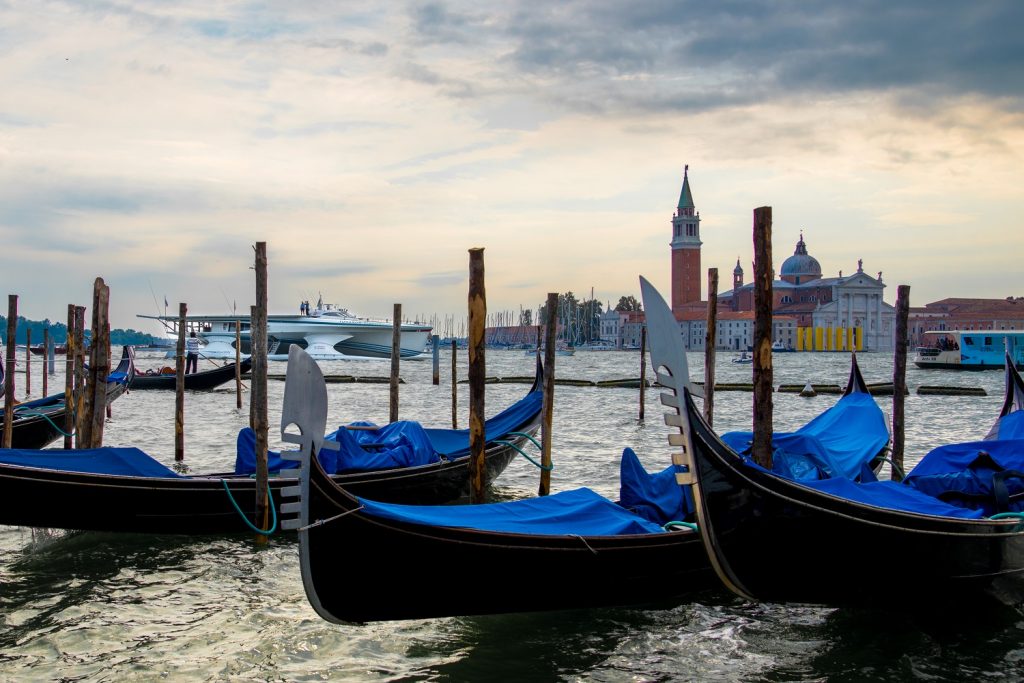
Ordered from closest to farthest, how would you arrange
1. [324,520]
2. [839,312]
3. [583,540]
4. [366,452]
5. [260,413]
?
[324,520] → [583,540] → [260,413] → [366,452] → [839,312]

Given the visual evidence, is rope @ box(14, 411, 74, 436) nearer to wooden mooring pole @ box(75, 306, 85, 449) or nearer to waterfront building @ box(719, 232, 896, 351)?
wooden mooring pole @ box(75, 306, 85, 449)

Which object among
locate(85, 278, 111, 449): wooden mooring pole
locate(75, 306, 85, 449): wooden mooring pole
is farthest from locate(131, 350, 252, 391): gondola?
locate(85, 278, 111, 449): wooden mooring pole

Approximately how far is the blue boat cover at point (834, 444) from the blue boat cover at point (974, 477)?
46cm

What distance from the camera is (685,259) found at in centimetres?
8188

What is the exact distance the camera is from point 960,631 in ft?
13.7

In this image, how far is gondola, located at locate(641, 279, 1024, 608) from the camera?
3535mm

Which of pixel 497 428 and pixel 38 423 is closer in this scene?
pixel 497 428

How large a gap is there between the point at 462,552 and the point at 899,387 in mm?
4829

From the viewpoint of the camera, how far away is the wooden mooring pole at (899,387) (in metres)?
7.09

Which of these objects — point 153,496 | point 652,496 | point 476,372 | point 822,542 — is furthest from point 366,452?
point 822,542

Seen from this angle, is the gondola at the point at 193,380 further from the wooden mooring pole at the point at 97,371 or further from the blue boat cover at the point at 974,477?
A: the blue boat cover at the point at 974,477

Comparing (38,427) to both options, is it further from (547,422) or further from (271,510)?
(547,422)

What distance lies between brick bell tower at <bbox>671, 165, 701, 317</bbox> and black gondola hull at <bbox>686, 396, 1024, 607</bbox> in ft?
249

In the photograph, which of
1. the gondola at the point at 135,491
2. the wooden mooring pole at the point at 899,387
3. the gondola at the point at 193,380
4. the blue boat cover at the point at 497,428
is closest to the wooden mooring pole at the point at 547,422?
the blue boat cover at the point at 497,428
